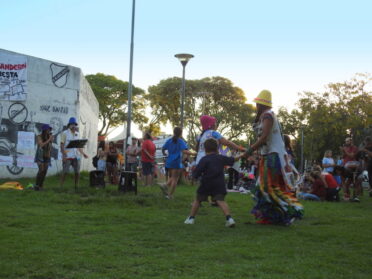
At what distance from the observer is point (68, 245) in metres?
4.95

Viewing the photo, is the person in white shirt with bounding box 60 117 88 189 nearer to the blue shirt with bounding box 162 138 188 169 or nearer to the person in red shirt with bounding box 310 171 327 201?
the blue shirt with bounding box 162 138 188 169

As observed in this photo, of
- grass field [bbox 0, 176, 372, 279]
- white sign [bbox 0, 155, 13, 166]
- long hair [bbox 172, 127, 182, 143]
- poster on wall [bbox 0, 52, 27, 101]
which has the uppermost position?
poster on wall [bbox 0, 52, 27, 101]

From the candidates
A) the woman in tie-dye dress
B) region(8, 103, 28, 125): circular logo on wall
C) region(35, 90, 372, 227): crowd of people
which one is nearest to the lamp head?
region(8, 103, 28, 125): circular logo on wall

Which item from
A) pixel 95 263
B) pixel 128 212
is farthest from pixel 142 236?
pixel 128 212

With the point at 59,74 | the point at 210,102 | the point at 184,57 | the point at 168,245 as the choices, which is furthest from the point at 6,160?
→ the point at 210,102

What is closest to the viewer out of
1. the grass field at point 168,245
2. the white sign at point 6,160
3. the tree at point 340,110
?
the grass field at point 168,245

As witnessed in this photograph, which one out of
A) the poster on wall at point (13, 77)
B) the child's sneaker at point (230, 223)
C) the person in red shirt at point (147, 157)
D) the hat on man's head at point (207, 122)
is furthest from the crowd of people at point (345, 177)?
the poster on wall at point (13, 77)

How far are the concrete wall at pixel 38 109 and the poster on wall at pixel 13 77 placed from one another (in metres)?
0.10

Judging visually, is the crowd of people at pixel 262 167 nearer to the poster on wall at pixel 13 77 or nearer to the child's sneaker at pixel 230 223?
the child's sneaker at pixel 230 223

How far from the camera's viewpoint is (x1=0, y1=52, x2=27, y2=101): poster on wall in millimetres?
16094

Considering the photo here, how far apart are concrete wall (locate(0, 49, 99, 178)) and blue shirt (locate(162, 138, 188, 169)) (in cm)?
748

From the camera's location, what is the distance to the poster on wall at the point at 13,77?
16094 mm

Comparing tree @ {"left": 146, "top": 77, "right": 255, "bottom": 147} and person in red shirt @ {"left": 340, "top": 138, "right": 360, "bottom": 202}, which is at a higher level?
tree @ {"left": 146, "top": 77, "right": 255, "bottom": 147}

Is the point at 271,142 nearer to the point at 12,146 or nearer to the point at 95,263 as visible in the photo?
the point at 95,263
